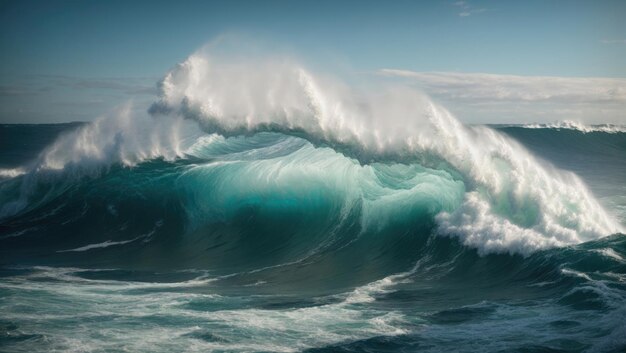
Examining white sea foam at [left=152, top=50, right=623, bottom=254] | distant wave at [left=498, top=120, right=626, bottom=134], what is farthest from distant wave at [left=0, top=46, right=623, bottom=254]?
distant wave at [left=498, top=120, right=626, bottom=134]

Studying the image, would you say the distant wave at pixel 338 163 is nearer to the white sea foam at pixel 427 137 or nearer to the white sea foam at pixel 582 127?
the white sea foam at pixel 427 137

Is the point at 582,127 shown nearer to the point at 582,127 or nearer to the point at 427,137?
the point at 582,127

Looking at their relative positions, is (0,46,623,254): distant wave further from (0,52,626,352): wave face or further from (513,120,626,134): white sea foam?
(513,120,626,134): white sea foam

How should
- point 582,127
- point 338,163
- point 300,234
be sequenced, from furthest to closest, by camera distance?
1. point 582,127
2. point 338,163
3. point 300,234

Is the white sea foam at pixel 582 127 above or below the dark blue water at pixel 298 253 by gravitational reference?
above

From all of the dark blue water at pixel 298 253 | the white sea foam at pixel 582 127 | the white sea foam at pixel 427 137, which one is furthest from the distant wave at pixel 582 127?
the white sea foam at pixel 427 137

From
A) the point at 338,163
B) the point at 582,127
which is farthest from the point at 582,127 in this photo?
the point at 338,163
